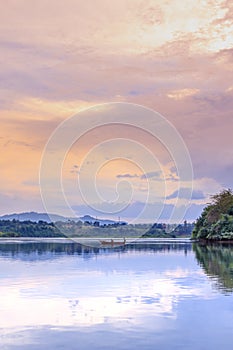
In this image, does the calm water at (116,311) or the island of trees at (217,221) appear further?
the island of trees at (217,221)

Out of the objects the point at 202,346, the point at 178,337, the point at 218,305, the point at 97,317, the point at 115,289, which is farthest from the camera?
the point at 115,289

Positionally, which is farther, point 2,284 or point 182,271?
point 182,271

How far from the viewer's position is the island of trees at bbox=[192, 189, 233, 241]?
218 ft

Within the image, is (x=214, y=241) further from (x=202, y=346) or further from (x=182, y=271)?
(x=202, y=346)

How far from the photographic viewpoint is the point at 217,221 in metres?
70.0

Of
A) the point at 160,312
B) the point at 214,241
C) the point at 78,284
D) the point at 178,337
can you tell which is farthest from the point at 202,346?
the point at 214,241

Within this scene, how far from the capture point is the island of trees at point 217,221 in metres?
66.5

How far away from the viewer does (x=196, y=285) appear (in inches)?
795

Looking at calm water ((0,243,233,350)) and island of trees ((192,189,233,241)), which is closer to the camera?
calm water ((0,243,233,350))

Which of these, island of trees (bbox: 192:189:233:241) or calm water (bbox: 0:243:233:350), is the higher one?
island of trees (bbox: 192:189:233:241)

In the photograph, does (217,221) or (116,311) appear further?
(217,221)

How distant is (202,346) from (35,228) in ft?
387

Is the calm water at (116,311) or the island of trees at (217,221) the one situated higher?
the island of trees at (217,221)

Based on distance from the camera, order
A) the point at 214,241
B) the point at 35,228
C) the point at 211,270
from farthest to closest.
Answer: the point at 35,228
the point at 214,241
the point at 211,270
